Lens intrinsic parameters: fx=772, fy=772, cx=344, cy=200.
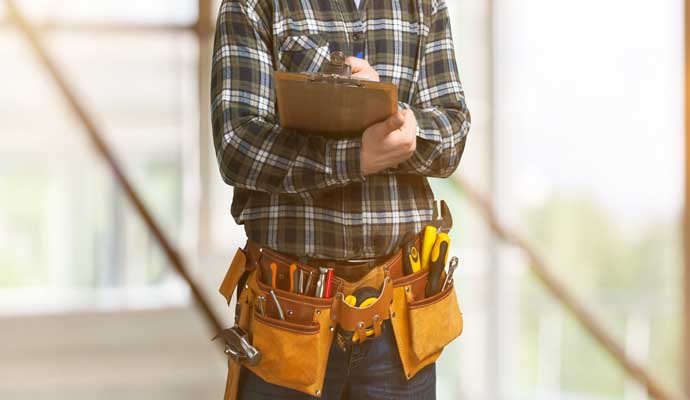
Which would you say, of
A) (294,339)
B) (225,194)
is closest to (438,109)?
(294,339)

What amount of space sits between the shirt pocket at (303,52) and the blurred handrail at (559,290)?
5.47 feet

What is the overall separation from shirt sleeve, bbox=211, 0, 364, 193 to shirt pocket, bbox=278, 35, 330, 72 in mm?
26

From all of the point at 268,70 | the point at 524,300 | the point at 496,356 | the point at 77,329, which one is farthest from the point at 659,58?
the point at 77,329

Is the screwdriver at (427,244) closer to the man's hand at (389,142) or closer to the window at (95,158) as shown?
the man's hand at (389,142)

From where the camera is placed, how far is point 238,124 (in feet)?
3.92

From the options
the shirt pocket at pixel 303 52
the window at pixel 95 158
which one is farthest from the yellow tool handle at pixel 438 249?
the window at pixel 95 158

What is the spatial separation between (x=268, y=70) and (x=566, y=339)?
2205 mm

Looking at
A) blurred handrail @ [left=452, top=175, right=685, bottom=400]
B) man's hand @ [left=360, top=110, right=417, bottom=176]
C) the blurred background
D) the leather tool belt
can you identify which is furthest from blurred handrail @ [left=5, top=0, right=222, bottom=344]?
man's hand @ [left=360, top=110, right=417, bottom=176]

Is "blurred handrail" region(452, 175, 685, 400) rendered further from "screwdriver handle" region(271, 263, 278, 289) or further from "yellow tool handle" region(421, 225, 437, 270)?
"screwdriver handle" region(271, 263, 278, 289)

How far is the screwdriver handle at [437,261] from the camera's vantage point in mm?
1324

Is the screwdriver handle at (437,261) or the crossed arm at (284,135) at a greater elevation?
the crossed arm at (284,135)

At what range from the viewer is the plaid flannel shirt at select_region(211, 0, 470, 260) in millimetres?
1176

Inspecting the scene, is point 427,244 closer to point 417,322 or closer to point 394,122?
point 417,322

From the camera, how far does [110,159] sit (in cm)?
276
